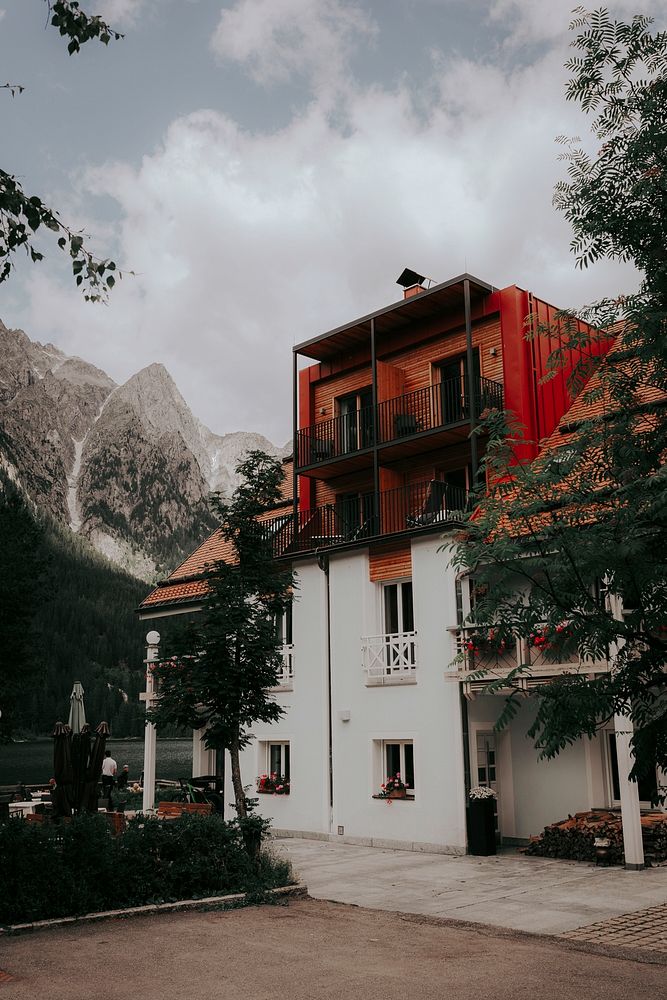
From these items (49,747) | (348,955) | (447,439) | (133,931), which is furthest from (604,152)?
(49,747)

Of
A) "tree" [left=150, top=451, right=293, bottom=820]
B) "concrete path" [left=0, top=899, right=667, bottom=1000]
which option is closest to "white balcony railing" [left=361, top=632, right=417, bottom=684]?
"tree" [left=150, top=451, right=293, bottom=820]

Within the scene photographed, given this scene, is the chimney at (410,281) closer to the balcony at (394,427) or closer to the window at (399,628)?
the balcony at (394,427)

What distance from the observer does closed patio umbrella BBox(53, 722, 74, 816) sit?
14.7m

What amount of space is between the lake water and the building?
57.3 meters

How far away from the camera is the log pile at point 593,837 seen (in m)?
15.3

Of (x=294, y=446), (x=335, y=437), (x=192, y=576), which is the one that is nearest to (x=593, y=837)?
(x=335, y=437)

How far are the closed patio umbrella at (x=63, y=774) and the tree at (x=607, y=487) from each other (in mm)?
10144

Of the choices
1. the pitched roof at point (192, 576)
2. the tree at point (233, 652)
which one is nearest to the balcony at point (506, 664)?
the tree at point (233, 652)

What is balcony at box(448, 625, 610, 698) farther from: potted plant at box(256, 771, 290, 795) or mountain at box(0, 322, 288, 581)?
mountain at box(0, 322, 288, 581)

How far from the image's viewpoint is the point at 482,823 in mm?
16984

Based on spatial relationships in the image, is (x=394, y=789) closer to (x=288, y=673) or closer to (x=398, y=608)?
(x=398, y=608)

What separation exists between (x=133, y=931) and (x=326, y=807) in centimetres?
1047

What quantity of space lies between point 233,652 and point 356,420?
29.1 ft

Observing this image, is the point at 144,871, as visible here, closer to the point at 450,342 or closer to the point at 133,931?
the point at 133,931
